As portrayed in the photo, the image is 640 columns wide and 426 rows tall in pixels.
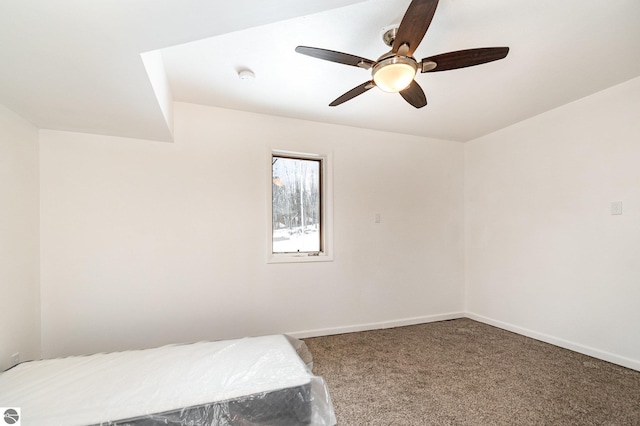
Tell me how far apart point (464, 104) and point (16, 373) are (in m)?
4.14

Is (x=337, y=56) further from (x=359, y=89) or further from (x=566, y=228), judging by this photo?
(x=566, y=228)

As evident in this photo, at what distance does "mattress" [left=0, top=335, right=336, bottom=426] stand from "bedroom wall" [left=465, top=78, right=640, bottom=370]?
2.76 meters

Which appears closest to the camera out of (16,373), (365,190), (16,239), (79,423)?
(79,423)

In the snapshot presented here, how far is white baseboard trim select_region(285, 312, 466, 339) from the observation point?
127 inches

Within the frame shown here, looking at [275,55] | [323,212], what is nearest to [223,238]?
[323,212]

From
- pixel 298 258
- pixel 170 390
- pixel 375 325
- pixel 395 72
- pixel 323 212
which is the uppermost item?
pixel 395 72

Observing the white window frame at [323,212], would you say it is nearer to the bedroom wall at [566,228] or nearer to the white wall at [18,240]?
the white wall at [18,240]

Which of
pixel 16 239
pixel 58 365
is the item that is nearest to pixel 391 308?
pixel 58 365

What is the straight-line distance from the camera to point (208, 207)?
2924mm

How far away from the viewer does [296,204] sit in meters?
3.44

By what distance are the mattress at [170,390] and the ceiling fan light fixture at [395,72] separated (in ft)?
6.12

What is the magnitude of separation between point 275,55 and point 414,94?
1053 mm

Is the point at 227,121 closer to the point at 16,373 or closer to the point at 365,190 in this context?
the point at 365,190

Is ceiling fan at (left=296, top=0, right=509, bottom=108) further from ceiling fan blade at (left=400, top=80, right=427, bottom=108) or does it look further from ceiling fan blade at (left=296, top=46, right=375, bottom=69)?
ceiling fan blade at (left=400, top=80, right=427, bottom=108)
